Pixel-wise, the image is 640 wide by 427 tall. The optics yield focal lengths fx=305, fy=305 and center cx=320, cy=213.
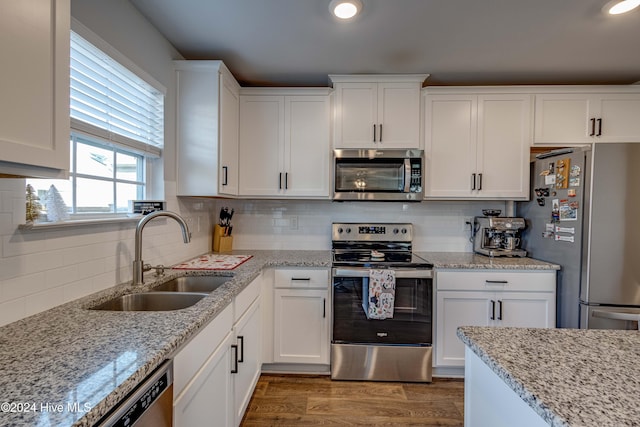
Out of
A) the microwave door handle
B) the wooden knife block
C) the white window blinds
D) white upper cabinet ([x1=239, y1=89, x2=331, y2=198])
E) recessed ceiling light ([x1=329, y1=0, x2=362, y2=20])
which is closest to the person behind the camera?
the white window blinds

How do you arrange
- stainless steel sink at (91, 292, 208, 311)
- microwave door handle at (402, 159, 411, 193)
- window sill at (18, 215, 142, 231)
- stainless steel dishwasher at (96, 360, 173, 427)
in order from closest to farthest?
stainless steel dishwasher at (96, 360, 173, 427), window sill at (18, 215, 142, 231), stainless steel sink at (91, 292, 208, 311), microwave door handle at (402, 159, 411, 193)

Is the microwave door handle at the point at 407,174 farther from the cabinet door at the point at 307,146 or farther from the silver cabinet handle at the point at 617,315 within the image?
the silver cabinet handle at the point at 617,315

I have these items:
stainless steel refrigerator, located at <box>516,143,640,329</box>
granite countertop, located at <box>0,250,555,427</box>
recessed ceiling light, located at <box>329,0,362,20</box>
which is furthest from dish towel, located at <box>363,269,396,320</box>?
recessed ceiling light, located at <box>329,0,362,20</box>

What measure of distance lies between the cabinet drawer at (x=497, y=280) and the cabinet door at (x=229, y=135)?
173 cm

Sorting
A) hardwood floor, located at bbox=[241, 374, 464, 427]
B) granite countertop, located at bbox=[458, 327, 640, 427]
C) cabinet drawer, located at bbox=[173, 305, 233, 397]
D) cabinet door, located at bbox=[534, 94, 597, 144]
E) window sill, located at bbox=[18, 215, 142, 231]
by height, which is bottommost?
hardwood floor, located at bbox=[241, 374, 464, 427]

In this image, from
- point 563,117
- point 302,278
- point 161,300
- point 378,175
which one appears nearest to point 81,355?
point 161,300

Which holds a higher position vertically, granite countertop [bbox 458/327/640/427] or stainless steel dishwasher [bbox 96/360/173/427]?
granite countertop [bbox 458/327/640/427]

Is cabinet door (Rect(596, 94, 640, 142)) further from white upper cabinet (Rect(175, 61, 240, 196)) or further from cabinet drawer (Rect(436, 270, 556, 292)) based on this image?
white upper cabinet (Rect(175, 61, 240, 196))

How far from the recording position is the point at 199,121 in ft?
7.10

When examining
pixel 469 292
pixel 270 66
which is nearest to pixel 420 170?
pixel 469 292

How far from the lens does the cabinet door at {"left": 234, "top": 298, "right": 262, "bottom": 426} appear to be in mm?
1671

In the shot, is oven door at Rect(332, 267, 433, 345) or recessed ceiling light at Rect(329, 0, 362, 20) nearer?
recessed ceiling light at Rect(329, 0, 362, 20)

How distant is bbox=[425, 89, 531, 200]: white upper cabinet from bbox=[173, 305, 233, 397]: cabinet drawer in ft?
6.19

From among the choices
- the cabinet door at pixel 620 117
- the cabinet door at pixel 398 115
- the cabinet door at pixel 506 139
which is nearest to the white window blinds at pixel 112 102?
the cabinet door at pixel 398 115
